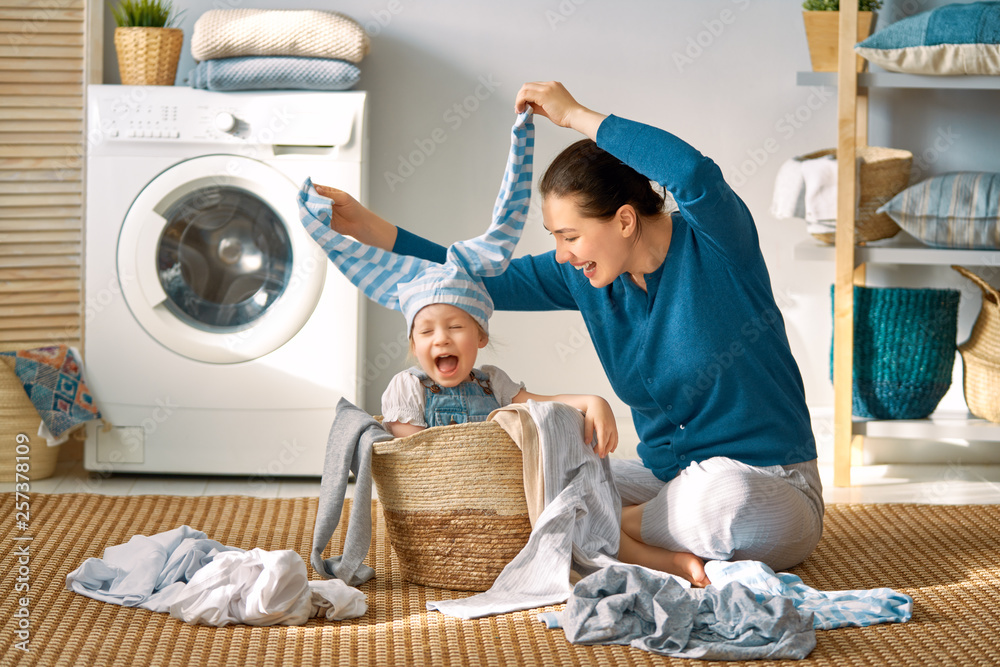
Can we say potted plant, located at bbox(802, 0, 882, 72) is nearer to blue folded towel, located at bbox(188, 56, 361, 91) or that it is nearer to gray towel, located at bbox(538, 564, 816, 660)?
blue folded towel, located at bbox(188, 56, 361, 91)

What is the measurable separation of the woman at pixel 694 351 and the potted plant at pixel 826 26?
41.3 inches

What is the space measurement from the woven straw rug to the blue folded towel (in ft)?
3.25

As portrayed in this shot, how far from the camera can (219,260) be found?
2.30m

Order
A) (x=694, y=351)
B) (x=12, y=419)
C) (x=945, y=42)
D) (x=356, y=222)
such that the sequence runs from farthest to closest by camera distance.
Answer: (x=12, y=419) < (x=945, y=42) < (x=356, y=222) < (x=694, y=351)

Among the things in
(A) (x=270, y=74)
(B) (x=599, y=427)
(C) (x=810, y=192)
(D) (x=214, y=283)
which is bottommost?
(B) (x=599, y=427)

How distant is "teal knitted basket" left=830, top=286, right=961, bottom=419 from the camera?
7.56ft

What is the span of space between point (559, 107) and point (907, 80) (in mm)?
1180

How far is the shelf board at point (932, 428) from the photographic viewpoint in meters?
2.30

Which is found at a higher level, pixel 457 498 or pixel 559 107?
pixel 559 107

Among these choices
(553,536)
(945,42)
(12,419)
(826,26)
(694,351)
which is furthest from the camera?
(826,26)

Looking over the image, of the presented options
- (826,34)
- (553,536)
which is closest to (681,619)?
(553,536)

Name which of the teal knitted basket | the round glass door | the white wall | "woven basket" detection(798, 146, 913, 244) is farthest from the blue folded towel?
the teal knitted basket

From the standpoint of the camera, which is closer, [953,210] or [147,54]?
[953,210]

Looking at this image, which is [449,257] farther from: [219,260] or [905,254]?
[905,254]
